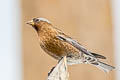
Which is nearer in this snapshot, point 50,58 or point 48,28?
point 50,58

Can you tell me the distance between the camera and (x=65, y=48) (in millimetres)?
1963

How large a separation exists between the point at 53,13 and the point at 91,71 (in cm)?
31

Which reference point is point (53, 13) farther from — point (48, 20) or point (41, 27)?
point (41, 27)

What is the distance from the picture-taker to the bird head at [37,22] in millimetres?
1972

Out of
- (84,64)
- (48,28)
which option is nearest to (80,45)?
(84,64)

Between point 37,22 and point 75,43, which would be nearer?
point 75,43

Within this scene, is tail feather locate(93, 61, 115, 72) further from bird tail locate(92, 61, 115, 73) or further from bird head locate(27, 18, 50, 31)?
bird head locate(27, 18, 50, 31)

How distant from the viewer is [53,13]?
197 cm

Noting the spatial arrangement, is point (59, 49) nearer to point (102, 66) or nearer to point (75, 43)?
point (75, 43)

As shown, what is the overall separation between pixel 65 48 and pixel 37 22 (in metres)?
0.23

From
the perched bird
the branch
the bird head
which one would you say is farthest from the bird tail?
the branch

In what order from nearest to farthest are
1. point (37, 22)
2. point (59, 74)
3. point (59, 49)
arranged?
point (59, 74)
point (59, 49)
point (37, 22)

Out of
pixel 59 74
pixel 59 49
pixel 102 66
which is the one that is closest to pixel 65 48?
pixel 59 49

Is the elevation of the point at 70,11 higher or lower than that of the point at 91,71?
higher
